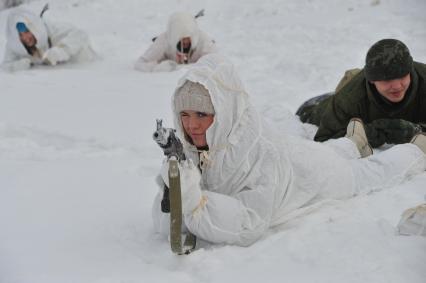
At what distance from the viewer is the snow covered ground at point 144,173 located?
1.94 meters

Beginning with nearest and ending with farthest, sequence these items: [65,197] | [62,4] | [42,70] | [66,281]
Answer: [66,281] → [65,197] → [42,70] → [62,4]

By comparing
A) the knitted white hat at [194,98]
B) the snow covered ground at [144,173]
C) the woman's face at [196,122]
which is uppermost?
the knitted white hat at [194,98]

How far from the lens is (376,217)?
226 centimetres

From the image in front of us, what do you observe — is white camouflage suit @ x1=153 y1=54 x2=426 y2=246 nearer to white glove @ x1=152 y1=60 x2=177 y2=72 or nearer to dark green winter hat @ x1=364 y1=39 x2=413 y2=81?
dark green winter hat @ x1=364 y1=39 x2=413 y2=81

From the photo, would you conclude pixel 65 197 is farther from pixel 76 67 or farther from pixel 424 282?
pixel 76 67

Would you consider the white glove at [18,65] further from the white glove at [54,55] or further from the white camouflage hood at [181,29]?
the white camouflage hood at [181,29]

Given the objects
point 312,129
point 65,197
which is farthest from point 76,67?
point 65,197

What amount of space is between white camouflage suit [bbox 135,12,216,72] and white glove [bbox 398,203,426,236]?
375 cm

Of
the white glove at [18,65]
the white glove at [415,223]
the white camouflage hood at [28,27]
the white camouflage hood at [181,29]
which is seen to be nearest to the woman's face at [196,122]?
the white glove at [415,223]

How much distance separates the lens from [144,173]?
9.79 feet

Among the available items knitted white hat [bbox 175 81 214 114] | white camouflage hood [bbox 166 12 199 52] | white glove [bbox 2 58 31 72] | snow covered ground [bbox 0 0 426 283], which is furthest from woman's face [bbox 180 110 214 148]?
white glove [bbox 2 58 31 72]

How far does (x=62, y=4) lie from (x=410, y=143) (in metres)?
7.97

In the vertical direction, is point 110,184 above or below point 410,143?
below

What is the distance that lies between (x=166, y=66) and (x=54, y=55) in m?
1.16
